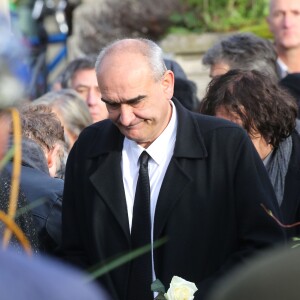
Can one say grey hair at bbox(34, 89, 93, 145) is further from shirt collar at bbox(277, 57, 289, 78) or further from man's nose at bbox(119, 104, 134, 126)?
man's nose at bbox(119, 104, 134, 126)

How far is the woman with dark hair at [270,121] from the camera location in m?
3.92

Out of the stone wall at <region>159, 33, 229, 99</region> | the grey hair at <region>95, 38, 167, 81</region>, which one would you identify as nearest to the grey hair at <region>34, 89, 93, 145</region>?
the grey hair at <region>95, 38, 167, 81</region>

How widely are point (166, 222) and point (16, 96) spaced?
1.78 meters

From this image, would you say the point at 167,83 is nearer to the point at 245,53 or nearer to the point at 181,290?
the point at 181,290

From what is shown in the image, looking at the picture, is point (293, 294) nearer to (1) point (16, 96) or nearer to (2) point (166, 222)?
(1) point (16, 96)

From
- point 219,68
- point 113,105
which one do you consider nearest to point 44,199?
point 113,105

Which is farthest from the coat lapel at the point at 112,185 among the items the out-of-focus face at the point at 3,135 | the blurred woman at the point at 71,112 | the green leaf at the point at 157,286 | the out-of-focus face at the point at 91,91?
the out-of-focus face at the point at 91,91

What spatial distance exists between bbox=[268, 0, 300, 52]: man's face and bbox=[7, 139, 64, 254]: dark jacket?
2885 millimetres

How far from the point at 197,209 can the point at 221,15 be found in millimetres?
7598

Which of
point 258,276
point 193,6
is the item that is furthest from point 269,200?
point 193,6

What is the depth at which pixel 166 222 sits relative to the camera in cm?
328

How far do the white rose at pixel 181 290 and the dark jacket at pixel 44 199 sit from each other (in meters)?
0.80

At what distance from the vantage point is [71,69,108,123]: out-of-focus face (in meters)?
6.72

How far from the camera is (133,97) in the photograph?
3.41 metres
